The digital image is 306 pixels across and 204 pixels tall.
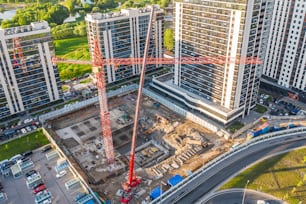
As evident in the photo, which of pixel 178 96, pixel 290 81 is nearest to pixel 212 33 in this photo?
pixel 178 96

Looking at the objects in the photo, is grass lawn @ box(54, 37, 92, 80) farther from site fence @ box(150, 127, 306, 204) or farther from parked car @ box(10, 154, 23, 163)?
site fence @ box(150, 127, 306, 204)

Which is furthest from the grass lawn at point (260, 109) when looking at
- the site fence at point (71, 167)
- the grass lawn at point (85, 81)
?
the grass lawn at point (85, 81)

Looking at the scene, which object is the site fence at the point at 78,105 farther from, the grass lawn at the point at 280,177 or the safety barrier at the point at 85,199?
the grass lawn at the point at 280,177

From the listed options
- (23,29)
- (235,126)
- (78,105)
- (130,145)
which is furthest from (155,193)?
(23,29)

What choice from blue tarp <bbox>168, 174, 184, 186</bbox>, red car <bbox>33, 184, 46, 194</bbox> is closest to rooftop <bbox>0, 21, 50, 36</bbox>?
red car <bbox>33, 184, 46, 194</bbox>

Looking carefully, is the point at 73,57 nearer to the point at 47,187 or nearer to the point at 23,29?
the point at 23,29

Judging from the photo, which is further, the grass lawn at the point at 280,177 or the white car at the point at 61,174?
the white car at the point at 61,174

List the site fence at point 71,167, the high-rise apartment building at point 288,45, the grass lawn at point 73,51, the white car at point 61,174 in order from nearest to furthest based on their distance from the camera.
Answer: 1. the site fence at point 71,167
2. the white car at point 61,174
3. the high-rise apartment building at point 288,45
4. the grass lawn at point 73,51
